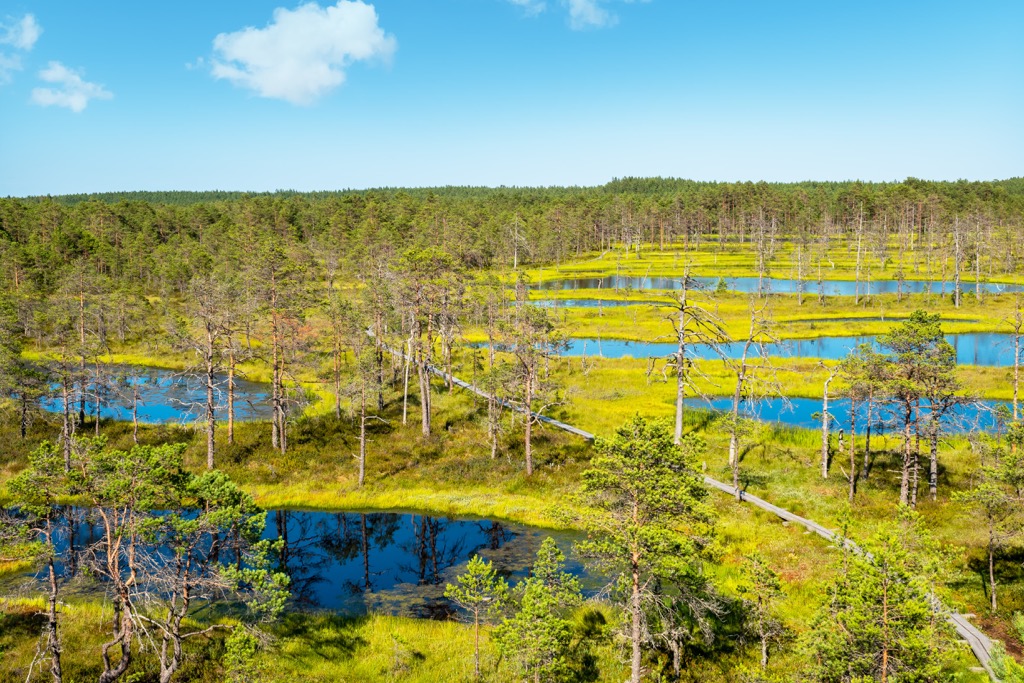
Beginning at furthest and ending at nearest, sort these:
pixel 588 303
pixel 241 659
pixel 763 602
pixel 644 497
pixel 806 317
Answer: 1. pixel 588 303
2. pixel 806 317
3. pixel 763 602
4. pixel 241 659
5. pixel 644 497

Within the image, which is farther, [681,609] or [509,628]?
[681,609]

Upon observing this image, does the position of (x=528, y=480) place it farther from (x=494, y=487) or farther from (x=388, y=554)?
(x=388, y=554)

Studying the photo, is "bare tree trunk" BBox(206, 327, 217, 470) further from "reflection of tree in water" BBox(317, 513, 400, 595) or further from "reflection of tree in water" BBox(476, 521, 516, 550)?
"reflection of tree in water" BBox(476, 521, 516, 550)

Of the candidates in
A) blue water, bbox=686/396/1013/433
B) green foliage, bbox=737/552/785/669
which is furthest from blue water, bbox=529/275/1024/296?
green foliage, bbox=737/552/785/669

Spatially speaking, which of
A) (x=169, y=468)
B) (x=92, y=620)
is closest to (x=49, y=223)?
(x=92, y=620)

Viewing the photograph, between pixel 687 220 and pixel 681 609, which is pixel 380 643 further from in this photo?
pixel 687 220

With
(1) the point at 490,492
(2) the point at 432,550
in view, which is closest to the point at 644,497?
(2) the point at 432,550
